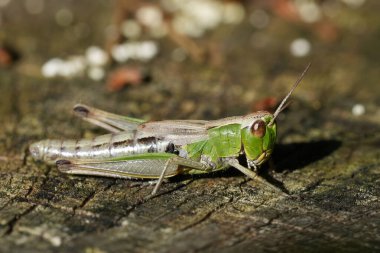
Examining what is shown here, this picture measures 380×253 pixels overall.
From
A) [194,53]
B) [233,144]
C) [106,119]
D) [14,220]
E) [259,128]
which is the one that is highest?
[194,53]

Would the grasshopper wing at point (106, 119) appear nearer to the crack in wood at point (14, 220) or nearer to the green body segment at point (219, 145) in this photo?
the green body segment at point (219, 145)

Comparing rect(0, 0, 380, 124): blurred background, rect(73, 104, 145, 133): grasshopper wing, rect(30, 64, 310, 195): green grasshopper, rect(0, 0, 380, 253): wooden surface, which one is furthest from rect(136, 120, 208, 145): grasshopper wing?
rect(0, 0, 380, 124): blurred background

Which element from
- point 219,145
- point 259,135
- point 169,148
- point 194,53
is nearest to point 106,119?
point 169,148

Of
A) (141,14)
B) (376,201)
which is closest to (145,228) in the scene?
(376,201)

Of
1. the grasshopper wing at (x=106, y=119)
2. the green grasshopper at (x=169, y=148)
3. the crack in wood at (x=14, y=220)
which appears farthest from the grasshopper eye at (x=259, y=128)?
the crack in wood at (x=14, y=220)

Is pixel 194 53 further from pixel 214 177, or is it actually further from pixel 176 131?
pixel 214 177

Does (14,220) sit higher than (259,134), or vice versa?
(259,134)

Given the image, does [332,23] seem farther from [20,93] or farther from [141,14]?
[20,93]
